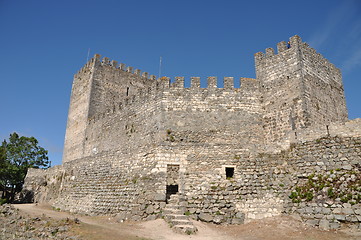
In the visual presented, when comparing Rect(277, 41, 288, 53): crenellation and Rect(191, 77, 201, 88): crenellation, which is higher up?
Rect(277, 41, 288, 53): crenellation

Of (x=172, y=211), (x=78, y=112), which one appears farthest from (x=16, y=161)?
(x=172, y=211)

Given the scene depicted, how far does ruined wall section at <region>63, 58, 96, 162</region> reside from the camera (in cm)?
2569

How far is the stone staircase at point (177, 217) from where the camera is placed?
1127 cm

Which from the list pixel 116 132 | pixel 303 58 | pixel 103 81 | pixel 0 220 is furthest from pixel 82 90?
pixel 303 58

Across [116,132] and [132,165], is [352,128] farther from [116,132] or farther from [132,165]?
[116,132]

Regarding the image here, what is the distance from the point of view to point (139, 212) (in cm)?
1348

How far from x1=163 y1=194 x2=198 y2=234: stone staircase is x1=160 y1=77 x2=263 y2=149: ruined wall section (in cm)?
401

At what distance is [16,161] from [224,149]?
89.5ft

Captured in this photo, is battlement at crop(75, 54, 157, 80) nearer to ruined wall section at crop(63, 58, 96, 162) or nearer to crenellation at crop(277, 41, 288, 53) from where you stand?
ruined wall section at crop(63, 58, 96, 162)

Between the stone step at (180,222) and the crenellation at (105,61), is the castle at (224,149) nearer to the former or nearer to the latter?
the stone step at (180,222)

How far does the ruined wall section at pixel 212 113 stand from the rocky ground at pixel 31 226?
7.70 metres

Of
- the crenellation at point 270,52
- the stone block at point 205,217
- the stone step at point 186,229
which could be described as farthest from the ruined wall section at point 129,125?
the crenellation at point 270,52

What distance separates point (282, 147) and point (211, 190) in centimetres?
399

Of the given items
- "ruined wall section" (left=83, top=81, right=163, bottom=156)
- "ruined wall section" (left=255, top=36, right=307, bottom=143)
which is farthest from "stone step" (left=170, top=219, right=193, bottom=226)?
"ruined wall section" (left=255, top=36, right=307, bottom=143)
